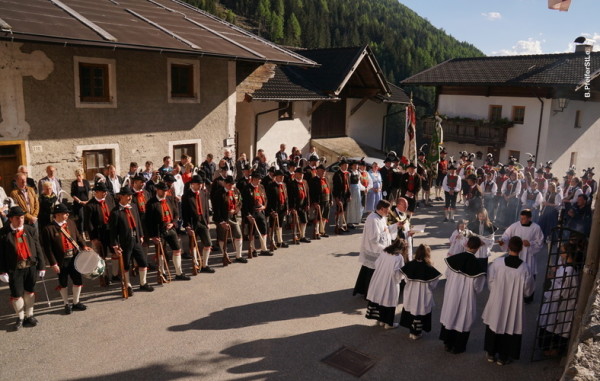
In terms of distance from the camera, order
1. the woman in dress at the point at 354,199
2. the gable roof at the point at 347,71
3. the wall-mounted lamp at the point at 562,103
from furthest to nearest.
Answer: the wall-mounted lamp at the point at 562,103, the gable roof at the point at 347,71, the woman in dress at the point at 354,199

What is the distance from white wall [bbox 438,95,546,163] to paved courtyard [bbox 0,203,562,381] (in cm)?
1838

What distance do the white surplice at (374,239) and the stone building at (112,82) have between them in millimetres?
6997

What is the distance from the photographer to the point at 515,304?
6.61m

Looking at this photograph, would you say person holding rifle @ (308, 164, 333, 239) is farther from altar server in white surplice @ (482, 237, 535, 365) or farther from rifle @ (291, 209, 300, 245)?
altar server in white surplice @ (482, 237, 535, 365)

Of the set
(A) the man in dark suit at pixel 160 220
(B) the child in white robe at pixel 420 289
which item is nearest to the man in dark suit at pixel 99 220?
(A) the man in dark suit at pixel 160 220

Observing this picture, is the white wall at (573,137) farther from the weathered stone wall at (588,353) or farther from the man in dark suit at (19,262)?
the man in dark suit at (19,262)

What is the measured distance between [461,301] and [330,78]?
1727 cm

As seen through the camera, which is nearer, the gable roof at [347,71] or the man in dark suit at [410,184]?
the man in dark suit at [410,184]

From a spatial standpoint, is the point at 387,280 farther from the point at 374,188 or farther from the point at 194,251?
the point at 374,188

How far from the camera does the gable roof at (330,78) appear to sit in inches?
787

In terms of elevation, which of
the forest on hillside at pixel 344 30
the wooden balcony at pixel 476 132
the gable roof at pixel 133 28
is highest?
the forest on hillside at pixel 344 30

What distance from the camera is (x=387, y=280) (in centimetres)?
755

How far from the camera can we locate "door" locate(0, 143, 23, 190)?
36.3 ft

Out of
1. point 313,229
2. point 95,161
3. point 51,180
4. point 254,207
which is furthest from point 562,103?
point 51,180
